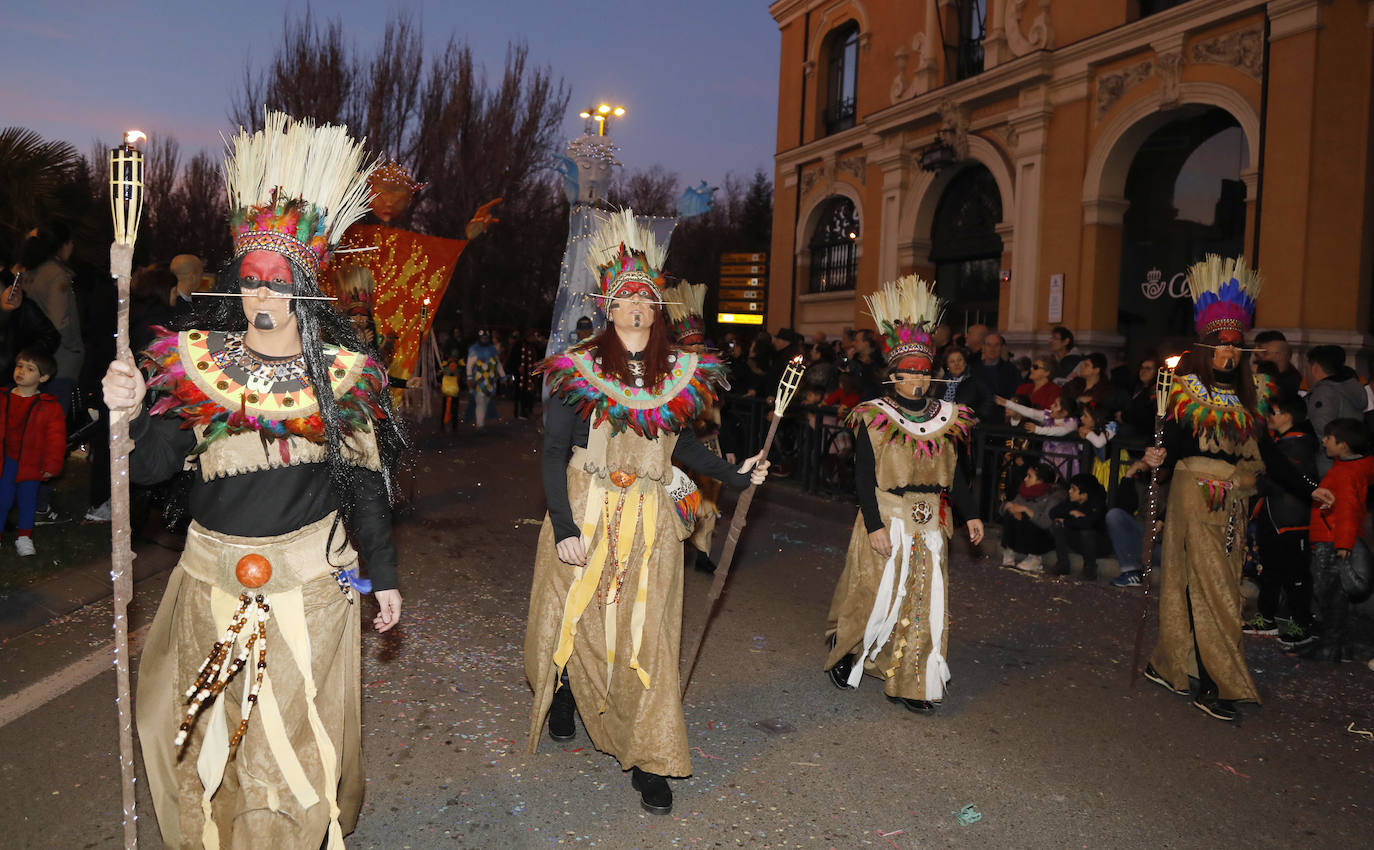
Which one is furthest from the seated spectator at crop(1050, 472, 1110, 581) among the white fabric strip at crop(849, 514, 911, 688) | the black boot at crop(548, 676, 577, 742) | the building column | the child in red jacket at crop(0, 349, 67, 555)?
the building column

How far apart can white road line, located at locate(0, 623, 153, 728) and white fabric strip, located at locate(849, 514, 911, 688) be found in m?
3.81

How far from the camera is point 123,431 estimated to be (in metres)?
2.55

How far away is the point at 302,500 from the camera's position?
295 cm

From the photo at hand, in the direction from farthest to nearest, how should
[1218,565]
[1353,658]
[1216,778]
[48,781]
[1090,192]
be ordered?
[1090,192] < [1353,658] < [1218,565] < [1216,778] < [48,781]

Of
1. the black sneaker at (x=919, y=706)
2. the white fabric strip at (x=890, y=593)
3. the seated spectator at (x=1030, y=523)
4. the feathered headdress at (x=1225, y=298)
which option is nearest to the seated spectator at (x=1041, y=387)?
the seated spectator at (x=1030, y=523)

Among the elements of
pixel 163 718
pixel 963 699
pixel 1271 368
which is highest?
pixel 1271 368

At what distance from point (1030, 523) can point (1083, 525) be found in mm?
432

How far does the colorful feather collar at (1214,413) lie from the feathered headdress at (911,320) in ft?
4.40

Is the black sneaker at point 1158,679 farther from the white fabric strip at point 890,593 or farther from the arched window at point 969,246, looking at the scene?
the arched window at point 969,246

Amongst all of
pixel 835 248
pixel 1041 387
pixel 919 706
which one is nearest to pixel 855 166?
pixel 835 248

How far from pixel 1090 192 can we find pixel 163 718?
1614 cm

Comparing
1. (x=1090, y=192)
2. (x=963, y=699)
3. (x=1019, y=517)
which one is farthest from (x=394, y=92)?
(x=963, y=699)

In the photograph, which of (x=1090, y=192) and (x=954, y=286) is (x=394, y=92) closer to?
(x=954, y=286)

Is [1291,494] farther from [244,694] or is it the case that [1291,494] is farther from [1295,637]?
[244,694]
